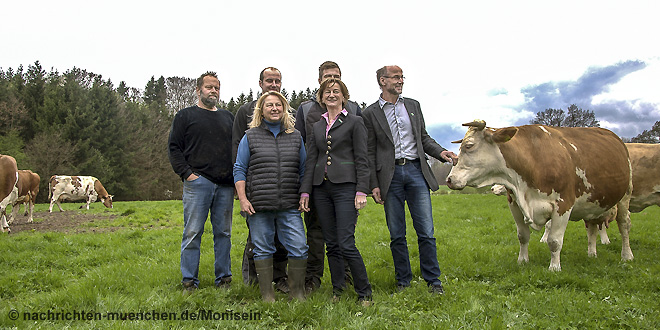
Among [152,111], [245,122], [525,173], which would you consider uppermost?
[152,111]

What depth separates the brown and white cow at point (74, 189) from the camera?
18328 mm

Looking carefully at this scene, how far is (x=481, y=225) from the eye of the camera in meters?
10.7

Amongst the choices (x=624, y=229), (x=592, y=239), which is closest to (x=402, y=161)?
(x=592, y=239)

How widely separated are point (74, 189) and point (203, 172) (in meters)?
18.0

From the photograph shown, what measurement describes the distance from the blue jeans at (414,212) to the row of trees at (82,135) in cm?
3072

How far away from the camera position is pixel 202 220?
189 inches

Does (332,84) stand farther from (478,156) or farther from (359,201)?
(478,156)

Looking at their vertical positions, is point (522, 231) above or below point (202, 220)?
below

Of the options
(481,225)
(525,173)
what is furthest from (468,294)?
(481,225)

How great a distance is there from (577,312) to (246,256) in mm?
3509

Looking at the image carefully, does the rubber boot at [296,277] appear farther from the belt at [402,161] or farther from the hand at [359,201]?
the belt at [402,161]

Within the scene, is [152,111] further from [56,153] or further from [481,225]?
[481,225]

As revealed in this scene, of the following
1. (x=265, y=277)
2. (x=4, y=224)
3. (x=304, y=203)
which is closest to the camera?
(x=304, y=203)

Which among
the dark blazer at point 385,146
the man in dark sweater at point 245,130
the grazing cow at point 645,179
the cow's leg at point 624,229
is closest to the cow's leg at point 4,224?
the man in dark sweater at point 245,130
